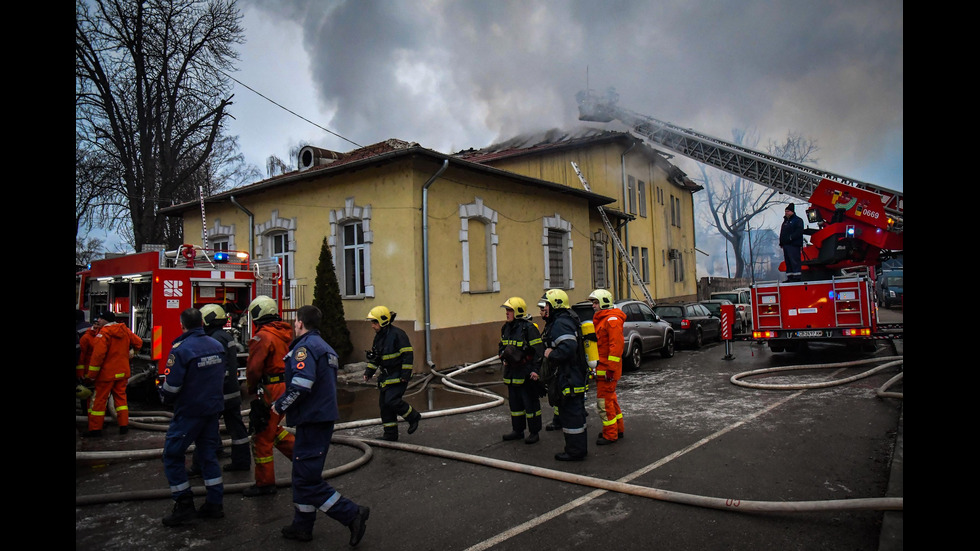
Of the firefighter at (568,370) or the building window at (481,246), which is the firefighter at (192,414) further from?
the building window at (481,246)

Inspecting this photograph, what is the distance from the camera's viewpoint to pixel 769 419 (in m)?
7.18

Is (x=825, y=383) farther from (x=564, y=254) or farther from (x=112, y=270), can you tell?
(x=112, y=270)

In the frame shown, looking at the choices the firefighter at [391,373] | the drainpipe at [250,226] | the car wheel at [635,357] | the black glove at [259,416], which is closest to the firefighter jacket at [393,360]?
the firefighter at [391,373]

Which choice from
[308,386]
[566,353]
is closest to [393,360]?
[566,353]

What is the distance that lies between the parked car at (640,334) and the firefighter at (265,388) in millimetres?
7472

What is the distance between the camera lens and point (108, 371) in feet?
24.4

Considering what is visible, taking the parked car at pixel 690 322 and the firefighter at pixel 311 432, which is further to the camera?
the parked car at pixel 690 322

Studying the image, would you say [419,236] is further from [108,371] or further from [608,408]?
[608,408]

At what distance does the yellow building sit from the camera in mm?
12609

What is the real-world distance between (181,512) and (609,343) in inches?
174

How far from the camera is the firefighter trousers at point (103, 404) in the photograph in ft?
24.0

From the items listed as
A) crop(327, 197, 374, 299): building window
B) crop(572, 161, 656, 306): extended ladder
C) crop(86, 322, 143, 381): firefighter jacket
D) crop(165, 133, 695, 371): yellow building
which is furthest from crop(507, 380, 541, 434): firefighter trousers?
crop(572, 161, 656, 306): extended ladder

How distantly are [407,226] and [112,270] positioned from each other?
5.61 m

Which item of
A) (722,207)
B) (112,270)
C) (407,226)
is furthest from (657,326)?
(722,207)
